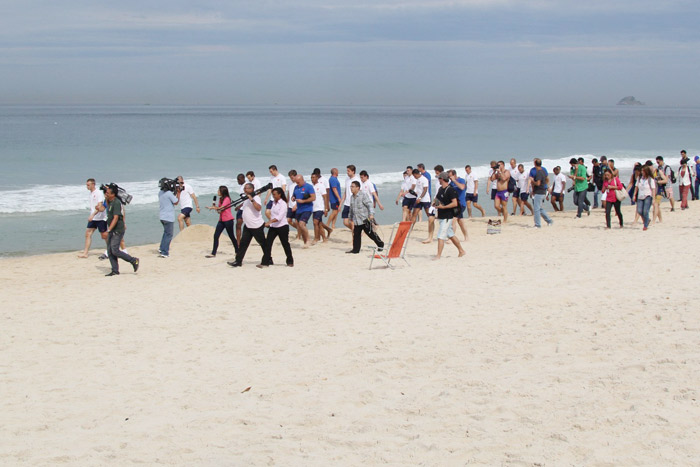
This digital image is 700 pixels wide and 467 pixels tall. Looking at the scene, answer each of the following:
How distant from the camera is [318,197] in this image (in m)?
13.9

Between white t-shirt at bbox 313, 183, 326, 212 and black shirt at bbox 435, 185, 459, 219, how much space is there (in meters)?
3.09

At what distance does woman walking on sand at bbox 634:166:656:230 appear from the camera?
47.7ft

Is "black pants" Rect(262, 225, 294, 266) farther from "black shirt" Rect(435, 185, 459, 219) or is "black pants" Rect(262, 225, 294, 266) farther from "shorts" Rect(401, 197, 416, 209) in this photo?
"shorts" Rect(401, 197, 416, 209)

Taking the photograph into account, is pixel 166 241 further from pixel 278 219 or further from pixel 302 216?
pixel 278 219

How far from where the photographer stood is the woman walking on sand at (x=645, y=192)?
14531 mm

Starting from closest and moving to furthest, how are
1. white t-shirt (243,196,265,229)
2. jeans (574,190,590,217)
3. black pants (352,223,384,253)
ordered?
white t-shirt (243,196,265,229)
black pants (352,223,384,253)
jeans (574,190,590,217)

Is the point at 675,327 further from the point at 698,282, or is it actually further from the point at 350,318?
the point at 350,318

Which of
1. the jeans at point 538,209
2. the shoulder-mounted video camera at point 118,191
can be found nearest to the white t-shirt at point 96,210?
the shoulder-mounted video camera at point 118,191

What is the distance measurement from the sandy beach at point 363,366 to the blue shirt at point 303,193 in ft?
7.63

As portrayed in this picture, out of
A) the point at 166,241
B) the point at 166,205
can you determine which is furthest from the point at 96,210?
the point at 166,241

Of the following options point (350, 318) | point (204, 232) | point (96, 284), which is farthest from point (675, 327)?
point (204, 232)

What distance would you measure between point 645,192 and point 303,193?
7166mm

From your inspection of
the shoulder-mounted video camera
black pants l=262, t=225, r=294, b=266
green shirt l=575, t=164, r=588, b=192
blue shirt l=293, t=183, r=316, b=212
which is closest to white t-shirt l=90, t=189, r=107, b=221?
the shoulder-mounted video camera

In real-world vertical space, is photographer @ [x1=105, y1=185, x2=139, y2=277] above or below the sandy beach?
above
